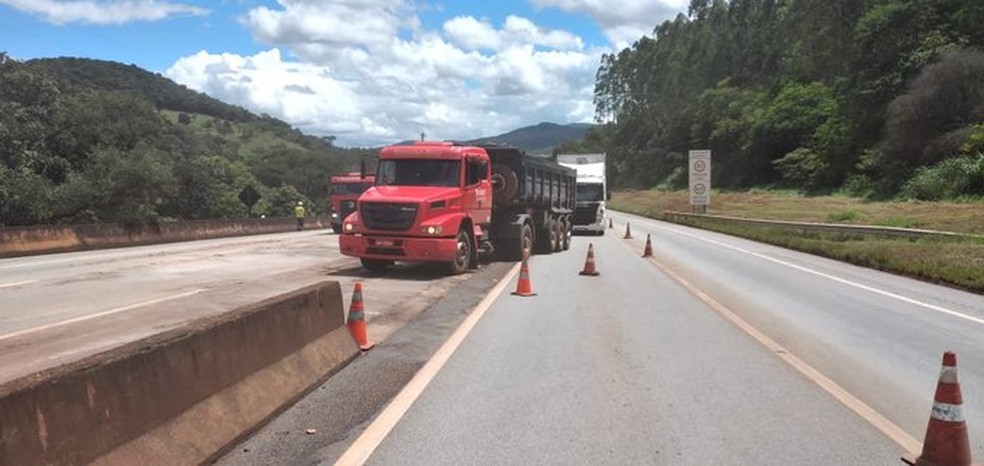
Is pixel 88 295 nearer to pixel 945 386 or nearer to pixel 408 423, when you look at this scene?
pixel 408 423

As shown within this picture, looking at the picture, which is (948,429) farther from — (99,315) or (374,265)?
(374,265)

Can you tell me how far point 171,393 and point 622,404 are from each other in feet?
11.6

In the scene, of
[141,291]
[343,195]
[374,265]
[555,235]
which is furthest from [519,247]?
[343,195]

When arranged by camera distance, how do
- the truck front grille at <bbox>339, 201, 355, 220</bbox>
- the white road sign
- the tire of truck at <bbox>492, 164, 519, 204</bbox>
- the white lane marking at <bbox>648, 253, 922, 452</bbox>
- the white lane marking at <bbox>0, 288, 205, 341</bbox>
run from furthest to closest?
1. the white road sign
2. the truck front grille at <bbox>339, 201, 355, 220</bbox>
3. the tire of truck at <bbox>492, 164, 519, 204</bbox>
4. the white lane marking at <bbox>0, 288, 205, 341</bbox>
5. the white lane marking at <bbox>648, 253, 922, 452</bbox>

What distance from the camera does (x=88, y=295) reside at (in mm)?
14023

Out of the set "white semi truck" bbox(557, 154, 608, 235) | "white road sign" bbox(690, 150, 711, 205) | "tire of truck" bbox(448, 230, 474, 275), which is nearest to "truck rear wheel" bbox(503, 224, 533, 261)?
"tire of truck" bbox(448, 230, 474, 275)

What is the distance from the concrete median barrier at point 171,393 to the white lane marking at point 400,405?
76 cm

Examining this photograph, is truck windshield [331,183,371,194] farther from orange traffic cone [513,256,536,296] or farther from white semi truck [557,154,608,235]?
orange traffic cone [513,256,536,296]

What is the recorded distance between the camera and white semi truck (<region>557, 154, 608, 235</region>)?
128 feet

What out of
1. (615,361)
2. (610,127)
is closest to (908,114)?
(615,361)

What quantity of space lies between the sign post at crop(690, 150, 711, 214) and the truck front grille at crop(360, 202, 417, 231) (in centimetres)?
3606

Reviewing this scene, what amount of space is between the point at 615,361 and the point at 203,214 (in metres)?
56.8

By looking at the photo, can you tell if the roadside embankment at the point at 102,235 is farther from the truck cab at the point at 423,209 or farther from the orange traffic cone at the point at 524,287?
the orange traffic cone at the point at 524,287

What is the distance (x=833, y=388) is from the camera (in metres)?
7.54
